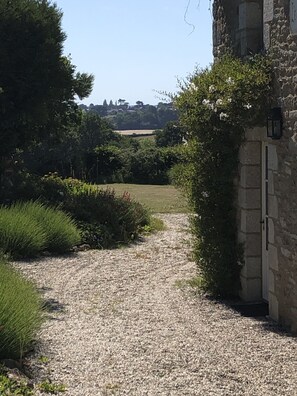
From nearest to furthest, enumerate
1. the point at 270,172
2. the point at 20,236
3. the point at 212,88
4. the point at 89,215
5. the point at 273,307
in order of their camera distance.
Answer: the point at 270,172
the point at 273,307
the point at 212,88
the point at 20,236
the point at 89,215

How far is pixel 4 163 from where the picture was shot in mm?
16531

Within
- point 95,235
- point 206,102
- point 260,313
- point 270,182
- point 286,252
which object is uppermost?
point 206,102

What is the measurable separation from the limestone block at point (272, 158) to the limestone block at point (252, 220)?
2.61 feet

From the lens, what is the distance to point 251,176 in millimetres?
8117

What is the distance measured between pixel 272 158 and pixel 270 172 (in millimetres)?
187

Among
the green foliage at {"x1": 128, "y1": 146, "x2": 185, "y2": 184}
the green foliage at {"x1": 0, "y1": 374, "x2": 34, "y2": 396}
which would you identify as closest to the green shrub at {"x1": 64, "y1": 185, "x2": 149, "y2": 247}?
the green foliage at {"x1": 0, "y1": 374, "x2": 34, "y2": 396}

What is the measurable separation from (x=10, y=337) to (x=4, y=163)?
11.5 m

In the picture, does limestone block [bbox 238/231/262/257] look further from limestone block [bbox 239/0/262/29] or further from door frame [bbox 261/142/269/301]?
limestone block [bbox 239/0/262/29]

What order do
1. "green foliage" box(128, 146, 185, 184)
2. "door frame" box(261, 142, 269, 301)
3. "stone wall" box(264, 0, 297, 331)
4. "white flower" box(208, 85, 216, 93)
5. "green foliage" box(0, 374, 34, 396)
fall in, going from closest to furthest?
"green foliage" box(0, 374, 34, 396) < "stone wall" box(264, 0, 297, 331) < "white flower" box(208, 85, 216, 93) < "door frame" box(261, 142, 269, 301) < "green foliage" box(128, 146, 185, 184)

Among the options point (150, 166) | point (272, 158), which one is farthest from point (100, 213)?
point (150, 166)

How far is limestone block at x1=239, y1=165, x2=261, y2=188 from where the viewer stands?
8.09 m

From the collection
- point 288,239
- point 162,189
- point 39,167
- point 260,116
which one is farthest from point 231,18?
point 39,167

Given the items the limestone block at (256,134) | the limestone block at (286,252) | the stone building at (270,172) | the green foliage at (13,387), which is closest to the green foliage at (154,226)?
the stone building at (270,172)

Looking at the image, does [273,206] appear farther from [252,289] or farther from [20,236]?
[20,236]
